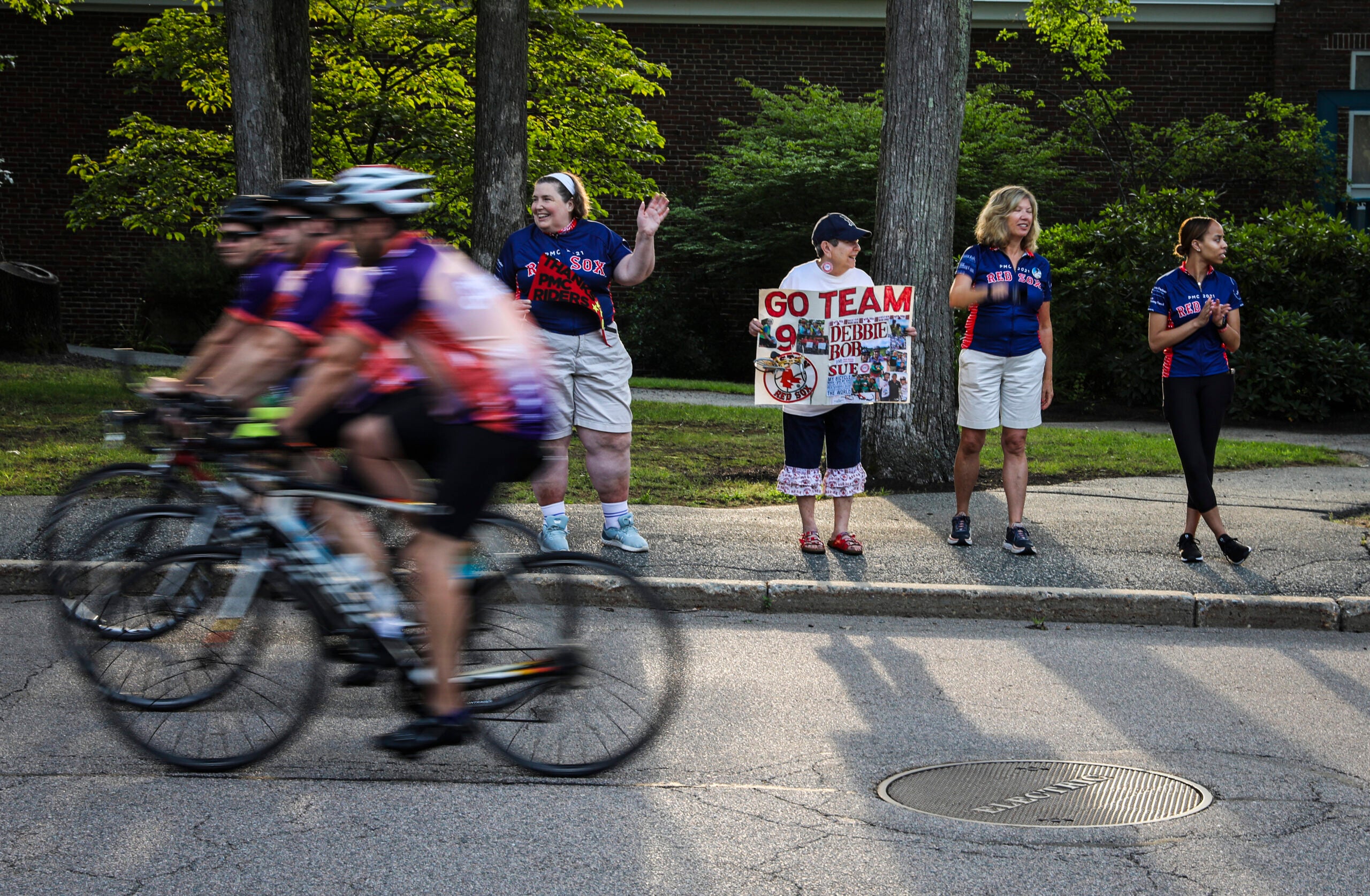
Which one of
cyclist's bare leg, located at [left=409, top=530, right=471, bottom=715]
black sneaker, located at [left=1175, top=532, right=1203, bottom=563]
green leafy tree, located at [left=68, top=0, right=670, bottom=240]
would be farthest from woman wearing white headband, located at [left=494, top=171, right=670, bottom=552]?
green leafy tree, located at [left=68, top=0, right=670, bottom=240]

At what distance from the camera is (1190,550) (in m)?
7.40

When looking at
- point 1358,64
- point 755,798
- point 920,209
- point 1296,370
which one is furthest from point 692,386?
point 755,798

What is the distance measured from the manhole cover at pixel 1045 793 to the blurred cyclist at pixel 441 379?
4.89 ft

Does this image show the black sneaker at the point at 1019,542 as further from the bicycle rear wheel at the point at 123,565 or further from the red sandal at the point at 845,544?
the bicycle rear wheel at the point at 123,565

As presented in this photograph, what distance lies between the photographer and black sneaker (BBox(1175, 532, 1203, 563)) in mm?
7395

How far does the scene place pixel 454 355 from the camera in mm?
3797

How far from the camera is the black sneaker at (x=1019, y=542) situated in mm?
7457

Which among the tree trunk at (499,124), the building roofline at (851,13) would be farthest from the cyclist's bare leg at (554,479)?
the building roofline at (851,13)

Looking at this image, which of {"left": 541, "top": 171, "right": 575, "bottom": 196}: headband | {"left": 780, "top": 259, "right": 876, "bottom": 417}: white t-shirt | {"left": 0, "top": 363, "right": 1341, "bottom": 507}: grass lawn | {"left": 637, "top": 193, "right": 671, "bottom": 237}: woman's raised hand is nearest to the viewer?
{"left": 637, "top": 193, "right": 671, "bottom": 237}: woman's raised hand

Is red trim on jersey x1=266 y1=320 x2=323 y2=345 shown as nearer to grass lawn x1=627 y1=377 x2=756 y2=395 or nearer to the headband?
the headband

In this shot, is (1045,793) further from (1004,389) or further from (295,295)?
(1004,389)

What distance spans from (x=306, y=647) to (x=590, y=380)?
3.19 meters

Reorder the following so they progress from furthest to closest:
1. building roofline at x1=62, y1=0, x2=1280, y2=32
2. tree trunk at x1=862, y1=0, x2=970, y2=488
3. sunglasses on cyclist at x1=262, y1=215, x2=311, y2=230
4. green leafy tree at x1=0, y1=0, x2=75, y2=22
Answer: building roofline at x1=62, y1=0, x2=1280, y2=32 → green leafy tree at x1=0, y1=0, x2=75, y2=22 → tree trunk at x1=862, y1=0, x2=970, y2=488 → sunglasses on cyclist at x1=262, y1=215, x2=311, y2=230

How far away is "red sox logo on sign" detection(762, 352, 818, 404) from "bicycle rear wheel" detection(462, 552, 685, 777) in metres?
3.09
